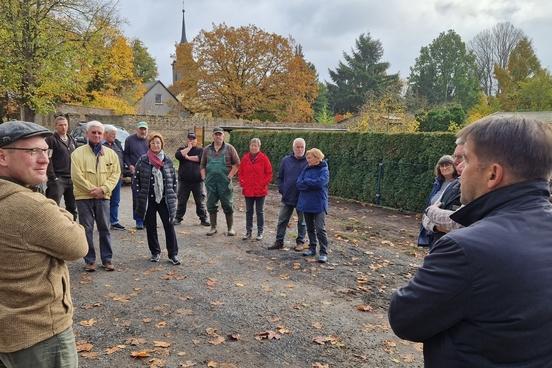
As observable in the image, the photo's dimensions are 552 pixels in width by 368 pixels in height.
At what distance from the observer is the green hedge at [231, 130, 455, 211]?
Answer: 11453 mm

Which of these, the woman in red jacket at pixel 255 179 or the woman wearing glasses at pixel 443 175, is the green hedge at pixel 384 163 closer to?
the woman in red jacket at pixel 255 179

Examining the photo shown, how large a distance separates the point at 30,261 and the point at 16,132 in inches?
25.3

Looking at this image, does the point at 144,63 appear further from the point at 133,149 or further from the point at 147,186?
the point at 147,186

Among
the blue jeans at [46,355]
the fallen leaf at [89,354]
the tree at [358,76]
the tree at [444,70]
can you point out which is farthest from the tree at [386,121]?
the tree at [444,70]

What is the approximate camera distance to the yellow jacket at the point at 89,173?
5.89m

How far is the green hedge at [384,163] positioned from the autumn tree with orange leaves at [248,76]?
86.5ft

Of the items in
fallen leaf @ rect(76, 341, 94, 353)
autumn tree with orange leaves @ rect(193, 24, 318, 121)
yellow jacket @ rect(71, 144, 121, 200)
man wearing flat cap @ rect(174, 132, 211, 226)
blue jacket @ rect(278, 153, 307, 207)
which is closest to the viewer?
fallen leaf @ rect(76, 341, 94, 353)

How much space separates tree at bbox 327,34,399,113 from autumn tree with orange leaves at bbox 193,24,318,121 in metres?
13.4

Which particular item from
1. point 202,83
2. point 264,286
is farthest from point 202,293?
point 202,83

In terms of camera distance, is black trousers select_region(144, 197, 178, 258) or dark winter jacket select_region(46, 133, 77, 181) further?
dark winter jacket select_region(46, 133, 77, 181)

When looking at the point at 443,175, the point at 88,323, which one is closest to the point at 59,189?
the point at 88,323

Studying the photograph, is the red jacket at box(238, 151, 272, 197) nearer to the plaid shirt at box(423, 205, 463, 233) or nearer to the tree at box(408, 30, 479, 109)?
the plaid shirt at box(423, 205, 463, 233)

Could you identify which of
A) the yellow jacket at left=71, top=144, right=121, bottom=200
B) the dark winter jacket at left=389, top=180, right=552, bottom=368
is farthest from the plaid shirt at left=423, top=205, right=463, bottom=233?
the yellow jacket at left=71, top=144, right=121, bottom=200

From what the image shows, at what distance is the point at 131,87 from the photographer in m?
41.1
